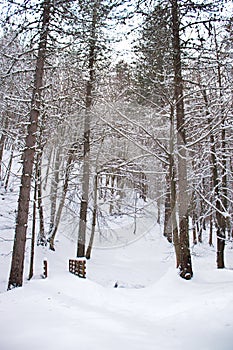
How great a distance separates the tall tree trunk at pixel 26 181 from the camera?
24.7 ft

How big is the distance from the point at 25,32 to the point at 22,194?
14.7 ft

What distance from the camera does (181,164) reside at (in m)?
8.51

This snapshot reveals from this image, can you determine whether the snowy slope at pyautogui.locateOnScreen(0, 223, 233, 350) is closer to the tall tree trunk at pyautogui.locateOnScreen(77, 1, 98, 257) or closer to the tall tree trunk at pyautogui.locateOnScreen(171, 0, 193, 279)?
the tall tree trunk at pyautogui.locateOnScreen(171, 0, 193, 279)

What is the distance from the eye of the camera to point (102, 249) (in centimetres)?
1855

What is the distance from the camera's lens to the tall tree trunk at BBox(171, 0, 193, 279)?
8055 mm

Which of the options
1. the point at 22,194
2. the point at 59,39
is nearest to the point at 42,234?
the point at 22,194

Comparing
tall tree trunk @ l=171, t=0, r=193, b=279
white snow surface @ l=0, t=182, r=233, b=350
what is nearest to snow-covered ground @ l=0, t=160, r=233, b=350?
white snow surface @ l=0, t=182, r=233, b=350

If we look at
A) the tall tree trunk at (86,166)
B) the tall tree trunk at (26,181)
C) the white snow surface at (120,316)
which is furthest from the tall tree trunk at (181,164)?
the tall tree trunk at (86,166)

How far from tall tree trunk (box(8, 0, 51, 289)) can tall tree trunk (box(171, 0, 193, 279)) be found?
371 centimetres

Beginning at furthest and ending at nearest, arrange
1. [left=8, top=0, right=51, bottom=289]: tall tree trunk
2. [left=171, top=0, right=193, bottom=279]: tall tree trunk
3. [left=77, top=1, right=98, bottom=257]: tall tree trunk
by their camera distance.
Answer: [left=77, top=1, right=98, bottom=257]: tall tree trunk < [left=171, top=0, right=193, bottom=279]: tall tree trunk < [left=8, top=0, right=51, bottom=289]: tall tree trunk

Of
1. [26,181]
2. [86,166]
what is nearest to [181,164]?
[26,181]

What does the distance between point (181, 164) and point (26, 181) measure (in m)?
4.49

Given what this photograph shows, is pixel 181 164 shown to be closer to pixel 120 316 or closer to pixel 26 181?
pixel 26 181

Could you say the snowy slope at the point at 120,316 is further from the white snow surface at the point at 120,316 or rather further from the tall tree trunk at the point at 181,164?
the tall tree trunk at the point at 181,164
